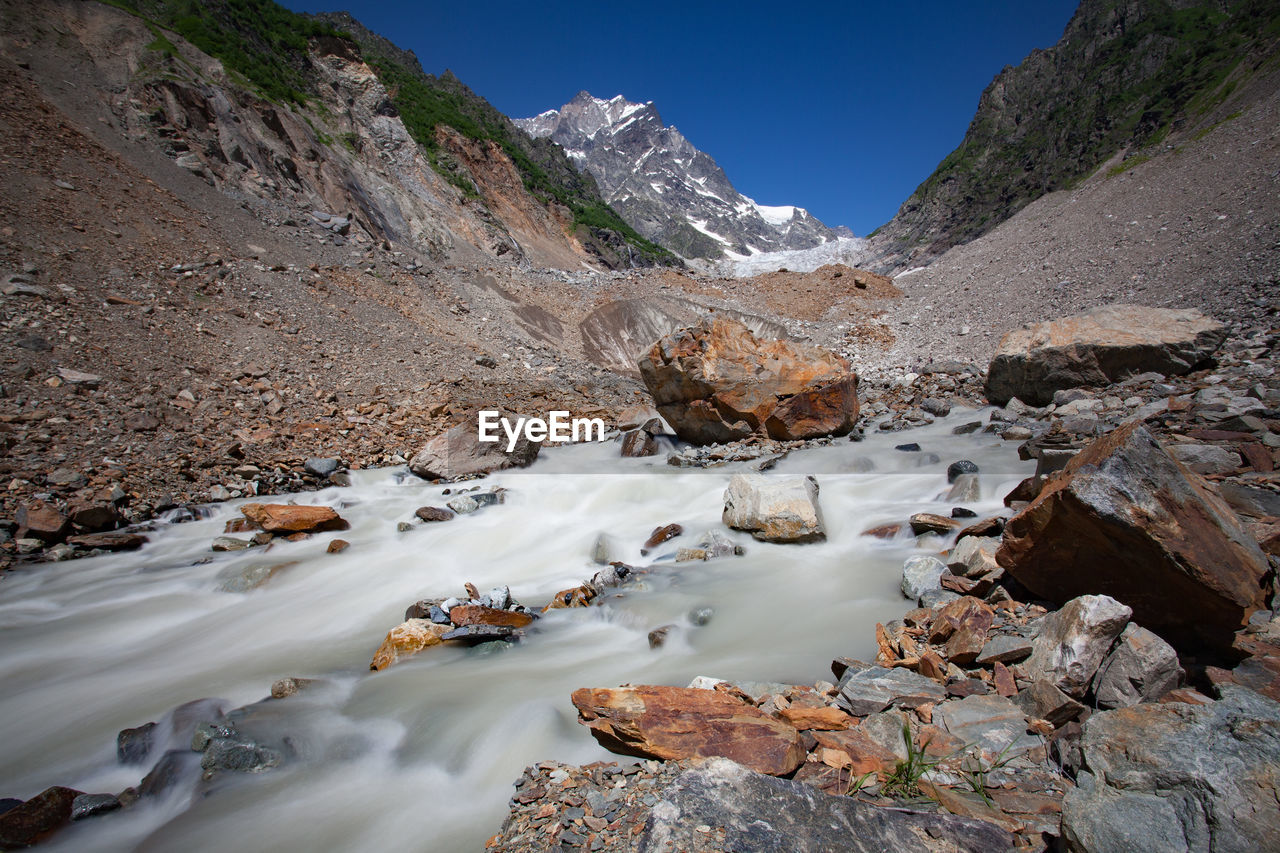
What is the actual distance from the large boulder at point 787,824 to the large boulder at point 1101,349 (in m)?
8.69

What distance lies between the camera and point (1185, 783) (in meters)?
1.63

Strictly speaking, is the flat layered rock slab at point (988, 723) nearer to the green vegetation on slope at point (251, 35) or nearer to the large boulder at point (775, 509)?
the large boulder at point (775, 509)

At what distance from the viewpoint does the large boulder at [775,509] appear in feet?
18.4

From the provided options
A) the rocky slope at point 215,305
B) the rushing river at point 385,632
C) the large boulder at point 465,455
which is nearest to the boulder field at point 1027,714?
the rushing river at point 385,632

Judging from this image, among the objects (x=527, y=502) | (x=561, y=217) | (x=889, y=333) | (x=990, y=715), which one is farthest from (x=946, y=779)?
(x=561, y=217)

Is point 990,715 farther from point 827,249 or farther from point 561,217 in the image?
point 827,249

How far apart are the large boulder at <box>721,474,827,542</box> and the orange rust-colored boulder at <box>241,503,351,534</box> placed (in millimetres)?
4862

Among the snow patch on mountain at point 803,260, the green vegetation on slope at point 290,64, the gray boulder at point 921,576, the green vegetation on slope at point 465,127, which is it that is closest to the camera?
the gray boulder at point 921,576

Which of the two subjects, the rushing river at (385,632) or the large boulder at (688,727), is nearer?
the large boulder at (688,727)

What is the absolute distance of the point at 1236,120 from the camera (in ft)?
85.1

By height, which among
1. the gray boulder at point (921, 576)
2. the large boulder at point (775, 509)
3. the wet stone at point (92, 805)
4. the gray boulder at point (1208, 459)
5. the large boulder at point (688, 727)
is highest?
the gray boulder at point (1208, 459)

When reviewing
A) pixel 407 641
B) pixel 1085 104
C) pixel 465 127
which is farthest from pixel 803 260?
pixel 407 641

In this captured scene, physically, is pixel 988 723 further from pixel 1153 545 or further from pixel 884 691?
pixel 1153 545

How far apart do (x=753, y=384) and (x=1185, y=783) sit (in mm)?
7904
